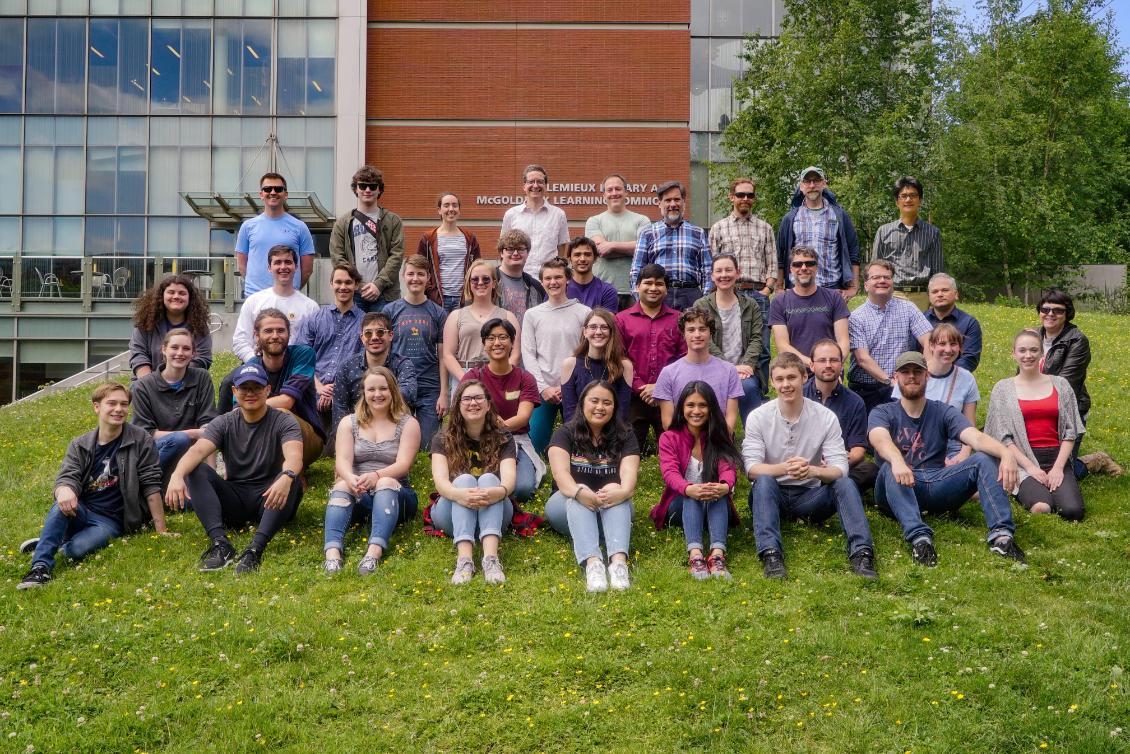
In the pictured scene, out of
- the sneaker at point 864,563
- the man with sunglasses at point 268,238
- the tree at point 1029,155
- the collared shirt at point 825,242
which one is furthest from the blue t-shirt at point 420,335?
the tree at point 1029,155

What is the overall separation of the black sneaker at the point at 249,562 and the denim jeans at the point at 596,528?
240cm

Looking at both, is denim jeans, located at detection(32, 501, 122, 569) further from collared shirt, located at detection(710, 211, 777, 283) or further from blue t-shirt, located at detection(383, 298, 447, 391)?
collared shirt, located at detection(710, 211, 777, 283)

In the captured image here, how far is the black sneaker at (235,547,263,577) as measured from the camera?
7.31 m

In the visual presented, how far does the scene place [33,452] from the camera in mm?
11602

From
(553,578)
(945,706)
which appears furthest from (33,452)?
(945,706)

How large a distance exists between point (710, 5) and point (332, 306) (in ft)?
91.6

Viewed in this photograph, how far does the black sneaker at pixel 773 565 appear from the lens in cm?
705

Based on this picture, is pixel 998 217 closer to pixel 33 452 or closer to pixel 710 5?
pixel 710 5

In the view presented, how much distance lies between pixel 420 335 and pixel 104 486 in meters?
3.21

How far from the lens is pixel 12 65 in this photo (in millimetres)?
31500

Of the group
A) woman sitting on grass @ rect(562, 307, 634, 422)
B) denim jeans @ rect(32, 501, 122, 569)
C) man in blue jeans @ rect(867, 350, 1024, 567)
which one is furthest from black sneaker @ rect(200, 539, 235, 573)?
man in blue jeans @ rect(867, 350, 1024, 567)

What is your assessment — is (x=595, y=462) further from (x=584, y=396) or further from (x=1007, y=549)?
(x=1007, y=549)

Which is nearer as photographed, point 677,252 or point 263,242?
point 677,252

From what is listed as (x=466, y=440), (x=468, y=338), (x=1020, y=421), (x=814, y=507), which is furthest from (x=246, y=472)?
(x=1020, y=421)
